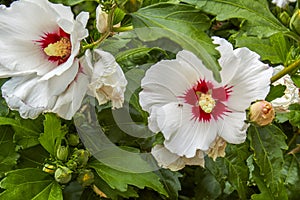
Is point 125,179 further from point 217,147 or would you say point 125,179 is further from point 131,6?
point 131,6

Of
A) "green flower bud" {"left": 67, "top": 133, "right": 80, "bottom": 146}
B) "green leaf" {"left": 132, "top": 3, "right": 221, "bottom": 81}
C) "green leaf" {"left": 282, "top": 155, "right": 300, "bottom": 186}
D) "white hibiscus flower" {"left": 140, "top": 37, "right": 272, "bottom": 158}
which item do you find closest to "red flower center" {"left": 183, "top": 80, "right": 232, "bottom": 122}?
"white hibiscus flower" {"left": 140, "top": 37, "right": 272, "bottom": 158}

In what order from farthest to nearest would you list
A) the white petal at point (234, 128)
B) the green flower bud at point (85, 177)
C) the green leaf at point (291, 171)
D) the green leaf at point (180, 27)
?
1. the green leaf at point (291, 171)
2. the green flower bud at point (85, 177)
3. the white petal at point (234, 128)
4. the green leaf at point (180, 27)

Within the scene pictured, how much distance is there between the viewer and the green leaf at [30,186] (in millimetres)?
857

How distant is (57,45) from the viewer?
0.83 m

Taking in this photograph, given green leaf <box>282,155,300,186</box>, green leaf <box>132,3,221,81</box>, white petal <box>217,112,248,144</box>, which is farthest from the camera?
green leaf <box>282,155,300,186</box>

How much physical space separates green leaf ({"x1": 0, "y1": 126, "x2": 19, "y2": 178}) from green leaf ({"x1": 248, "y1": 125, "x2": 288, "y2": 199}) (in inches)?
15.0

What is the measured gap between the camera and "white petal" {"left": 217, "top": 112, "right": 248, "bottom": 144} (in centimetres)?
81

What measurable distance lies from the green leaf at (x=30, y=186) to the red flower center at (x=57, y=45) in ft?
0.60

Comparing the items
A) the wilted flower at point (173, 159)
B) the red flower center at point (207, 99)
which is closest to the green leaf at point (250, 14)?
the red flower center at point (207, 99)

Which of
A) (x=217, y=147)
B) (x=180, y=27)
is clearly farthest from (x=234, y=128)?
(x=180, y=27)

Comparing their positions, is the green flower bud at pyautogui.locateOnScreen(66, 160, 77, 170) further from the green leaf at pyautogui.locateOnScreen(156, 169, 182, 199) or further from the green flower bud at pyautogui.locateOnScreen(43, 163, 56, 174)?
the green leaf at pyautogui.locateOnScreen(156, 169, 182, 199)

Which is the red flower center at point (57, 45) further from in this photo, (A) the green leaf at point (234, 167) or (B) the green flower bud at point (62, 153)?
(A) the green leaf at point (234, 167)

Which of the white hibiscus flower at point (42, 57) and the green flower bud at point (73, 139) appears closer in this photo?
the white hibiscus flower at point (42, 57)

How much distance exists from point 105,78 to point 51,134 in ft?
0.52
